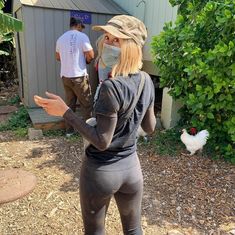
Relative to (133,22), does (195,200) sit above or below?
below

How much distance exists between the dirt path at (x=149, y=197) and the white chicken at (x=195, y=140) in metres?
0.14

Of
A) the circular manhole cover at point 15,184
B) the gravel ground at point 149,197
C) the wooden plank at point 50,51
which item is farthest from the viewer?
the wooden plank at point 50,51

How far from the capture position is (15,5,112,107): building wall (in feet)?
19.5

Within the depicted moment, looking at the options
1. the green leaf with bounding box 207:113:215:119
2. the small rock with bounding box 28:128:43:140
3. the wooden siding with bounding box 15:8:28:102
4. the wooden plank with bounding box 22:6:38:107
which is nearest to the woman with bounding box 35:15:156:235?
the green leaf with bounding box 207:113:215:119

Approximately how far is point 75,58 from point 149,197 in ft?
8.80

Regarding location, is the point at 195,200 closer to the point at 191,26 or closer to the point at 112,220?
the point at 112,220

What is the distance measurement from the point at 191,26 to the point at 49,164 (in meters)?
2.75

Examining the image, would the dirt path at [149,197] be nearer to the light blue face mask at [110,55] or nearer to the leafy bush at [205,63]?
the leafy bush at [205,63]

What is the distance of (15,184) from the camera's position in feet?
12.0

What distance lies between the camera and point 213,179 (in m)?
3.81

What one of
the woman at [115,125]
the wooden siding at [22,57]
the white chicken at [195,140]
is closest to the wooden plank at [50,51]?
the wooden siding at [22,57]

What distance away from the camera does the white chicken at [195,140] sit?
13.6 feet

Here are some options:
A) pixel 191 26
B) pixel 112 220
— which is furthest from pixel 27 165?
pixel 191 26

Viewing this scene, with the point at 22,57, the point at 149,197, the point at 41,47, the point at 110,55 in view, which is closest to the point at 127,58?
the point at 110,55
